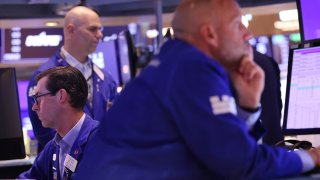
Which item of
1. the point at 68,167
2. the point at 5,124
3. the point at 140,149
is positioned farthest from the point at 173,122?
the point at 5,124

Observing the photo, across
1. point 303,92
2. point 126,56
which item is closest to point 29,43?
point 126,56

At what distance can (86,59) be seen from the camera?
3.88 m

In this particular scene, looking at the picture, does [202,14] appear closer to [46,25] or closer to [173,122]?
[173,122]

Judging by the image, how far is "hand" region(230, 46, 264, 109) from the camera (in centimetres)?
168

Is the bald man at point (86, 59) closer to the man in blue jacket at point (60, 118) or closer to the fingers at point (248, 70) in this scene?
the man in blue jacket at point (60, 118)

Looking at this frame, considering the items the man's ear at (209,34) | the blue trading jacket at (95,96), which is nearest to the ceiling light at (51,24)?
the blue trading jacket at (95,96)

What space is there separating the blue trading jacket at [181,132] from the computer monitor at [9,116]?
150cm

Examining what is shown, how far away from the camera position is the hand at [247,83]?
168 centimetres

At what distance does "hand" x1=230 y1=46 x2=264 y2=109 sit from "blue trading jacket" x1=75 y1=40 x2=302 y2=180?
8 centimetres

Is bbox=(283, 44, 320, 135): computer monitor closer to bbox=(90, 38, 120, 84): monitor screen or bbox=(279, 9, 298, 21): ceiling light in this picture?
bbox=(90, 38, 120, 84): monitor screen

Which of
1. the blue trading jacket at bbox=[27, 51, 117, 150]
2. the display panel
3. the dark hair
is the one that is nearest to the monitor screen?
the display panel

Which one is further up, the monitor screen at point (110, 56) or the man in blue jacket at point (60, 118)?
the man in blue jacket at point (60, 118)

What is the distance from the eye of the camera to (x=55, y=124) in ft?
8.80

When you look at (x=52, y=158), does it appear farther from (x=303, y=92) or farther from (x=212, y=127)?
(x=212, y=127)
